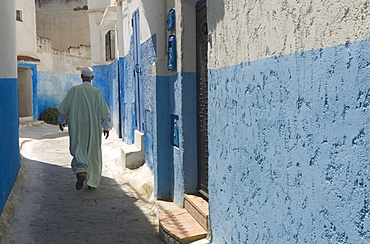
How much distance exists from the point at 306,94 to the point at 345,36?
13.8 inches

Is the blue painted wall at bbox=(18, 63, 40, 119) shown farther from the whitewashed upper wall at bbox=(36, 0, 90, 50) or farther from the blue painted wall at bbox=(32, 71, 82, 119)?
the whitewashed upper wall at bbox=(36, 0, 90, 50)

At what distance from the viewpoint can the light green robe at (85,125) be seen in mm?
5855

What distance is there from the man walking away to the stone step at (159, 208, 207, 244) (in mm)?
1799

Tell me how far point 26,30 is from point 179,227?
14706mm

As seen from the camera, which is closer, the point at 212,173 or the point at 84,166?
the point at 212,173

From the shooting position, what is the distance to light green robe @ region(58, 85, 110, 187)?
5.86m

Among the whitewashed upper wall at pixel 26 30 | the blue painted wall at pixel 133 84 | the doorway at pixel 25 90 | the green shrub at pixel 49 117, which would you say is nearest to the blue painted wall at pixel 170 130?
the blue painted wall at pixel 133 84

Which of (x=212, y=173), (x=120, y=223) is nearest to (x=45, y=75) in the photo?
(x=120, y=223)

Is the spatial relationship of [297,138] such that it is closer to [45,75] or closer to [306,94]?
[306,94]

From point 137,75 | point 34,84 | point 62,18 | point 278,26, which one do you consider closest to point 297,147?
point 278,26

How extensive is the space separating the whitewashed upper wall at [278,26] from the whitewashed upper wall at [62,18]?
25615mm

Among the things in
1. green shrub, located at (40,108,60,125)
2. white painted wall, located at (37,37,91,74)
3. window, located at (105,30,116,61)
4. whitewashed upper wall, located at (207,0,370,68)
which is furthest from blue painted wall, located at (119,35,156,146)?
white painted wall, located at (37,37,91,74)

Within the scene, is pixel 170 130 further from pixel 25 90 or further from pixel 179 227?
pixel 25 90

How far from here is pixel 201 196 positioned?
429 cm
